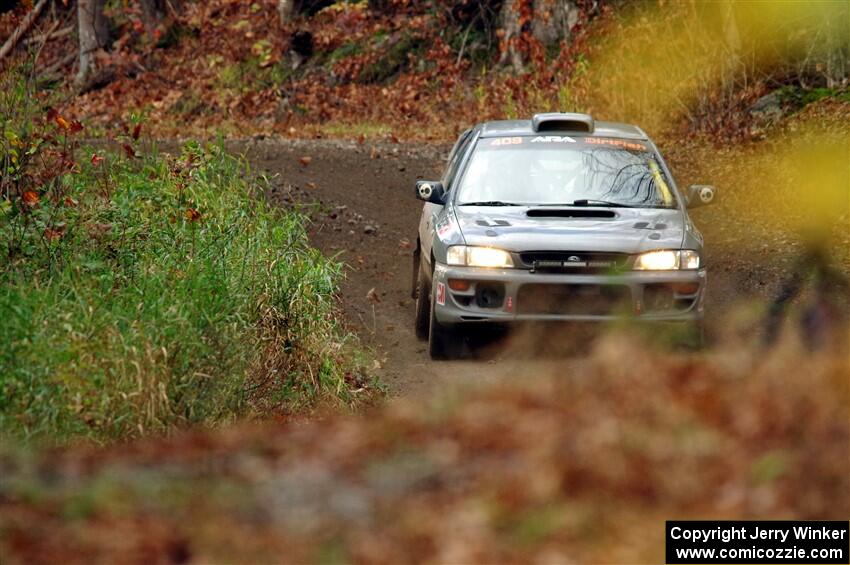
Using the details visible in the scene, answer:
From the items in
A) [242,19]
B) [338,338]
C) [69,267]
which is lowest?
[338,338]

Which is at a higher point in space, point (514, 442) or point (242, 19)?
point (242, 19)

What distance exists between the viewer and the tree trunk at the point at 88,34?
34125 mm

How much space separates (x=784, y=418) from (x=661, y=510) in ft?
3.35

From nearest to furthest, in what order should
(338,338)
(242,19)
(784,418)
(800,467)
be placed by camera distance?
1. (800,467)
2. (784,418)
3. (338,338)
4. (242,19)

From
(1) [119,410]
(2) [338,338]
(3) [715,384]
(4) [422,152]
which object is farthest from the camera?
(4) [422,152]

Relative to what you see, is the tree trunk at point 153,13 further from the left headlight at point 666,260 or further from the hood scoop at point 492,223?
the left headlight at point 666,260

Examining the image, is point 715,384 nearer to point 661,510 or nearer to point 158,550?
point 661,510

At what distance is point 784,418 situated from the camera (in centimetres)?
554

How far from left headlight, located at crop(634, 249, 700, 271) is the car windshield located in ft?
2.73

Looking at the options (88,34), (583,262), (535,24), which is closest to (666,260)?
(583,262)

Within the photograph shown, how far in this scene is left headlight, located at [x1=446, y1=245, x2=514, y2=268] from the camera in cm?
931

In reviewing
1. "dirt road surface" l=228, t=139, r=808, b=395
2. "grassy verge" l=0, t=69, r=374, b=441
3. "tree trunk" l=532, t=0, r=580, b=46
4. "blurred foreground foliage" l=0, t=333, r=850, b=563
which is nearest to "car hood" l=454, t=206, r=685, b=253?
"dirt road surface" l=228, t=139, r=808, b=395

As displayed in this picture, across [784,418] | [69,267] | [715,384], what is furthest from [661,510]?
[69,267]

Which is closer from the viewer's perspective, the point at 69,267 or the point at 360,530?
the point at 360,530
